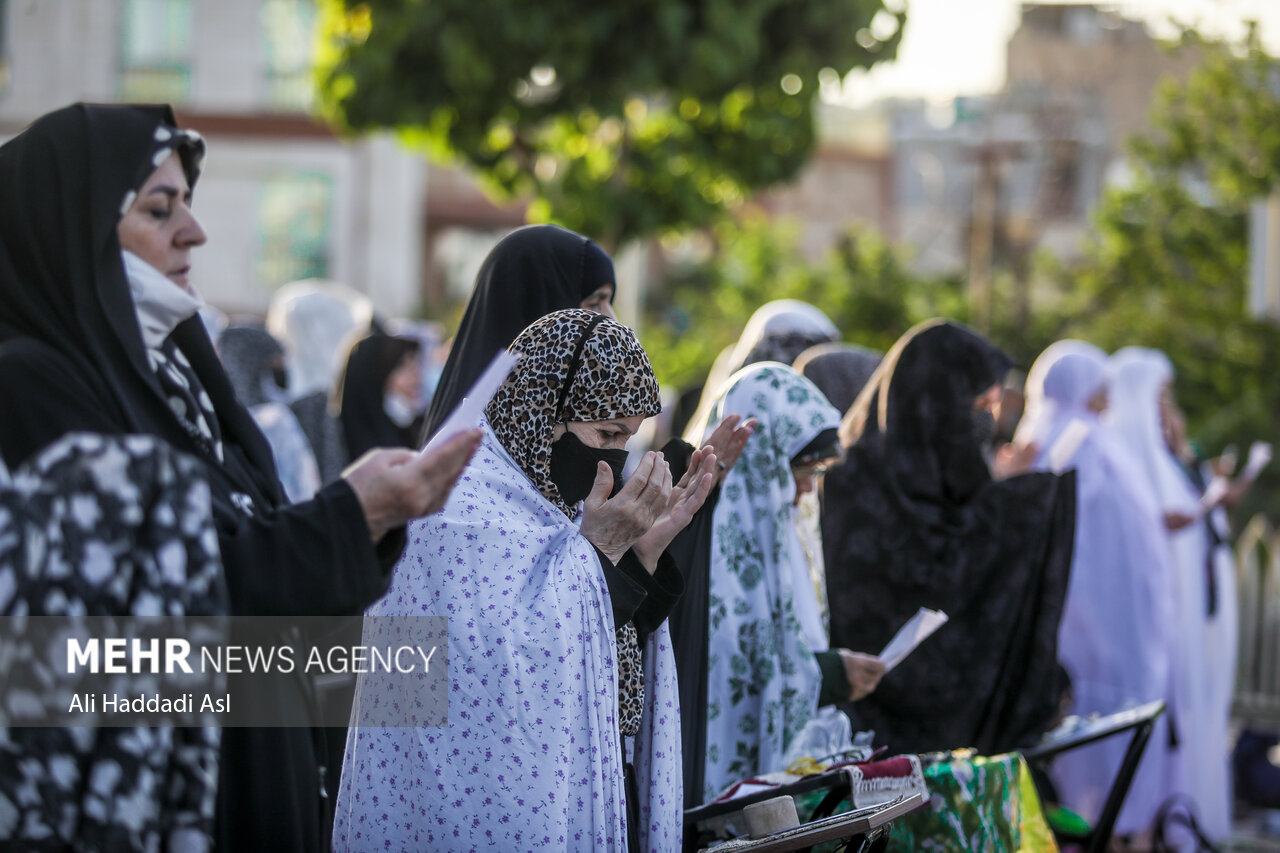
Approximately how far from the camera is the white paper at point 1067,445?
559 cm

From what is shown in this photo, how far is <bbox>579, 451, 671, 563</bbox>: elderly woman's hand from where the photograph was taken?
2385 mm

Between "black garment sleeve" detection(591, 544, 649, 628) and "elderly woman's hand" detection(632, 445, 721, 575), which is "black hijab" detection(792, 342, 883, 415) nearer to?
"elderly woman's hand" detection(632, 445, 721, 575)

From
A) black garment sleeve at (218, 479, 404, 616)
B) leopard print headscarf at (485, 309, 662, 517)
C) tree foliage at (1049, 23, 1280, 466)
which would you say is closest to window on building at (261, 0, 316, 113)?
tree foliage at (1049, 23, 1280, 466)

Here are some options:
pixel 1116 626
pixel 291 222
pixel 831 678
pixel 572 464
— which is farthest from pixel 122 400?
pixel 291 222

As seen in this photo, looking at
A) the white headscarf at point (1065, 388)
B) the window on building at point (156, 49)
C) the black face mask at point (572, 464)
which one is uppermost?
the window on building at point (156, 49)

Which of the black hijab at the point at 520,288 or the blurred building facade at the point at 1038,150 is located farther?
the blurred building facade at the point at 1038,150

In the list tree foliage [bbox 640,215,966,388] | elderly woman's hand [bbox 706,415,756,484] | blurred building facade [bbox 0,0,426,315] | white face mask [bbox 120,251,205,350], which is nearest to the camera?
white face mask [bbox 120,251,205,350]

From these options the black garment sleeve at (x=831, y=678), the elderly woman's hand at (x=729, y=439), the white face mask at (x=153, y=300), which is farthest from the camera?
the black garment sleeve at (x=831, y=678)

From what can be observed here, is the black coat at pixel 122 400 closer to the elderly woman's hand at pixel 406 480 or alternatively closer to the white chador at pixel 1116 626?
the elderly woman's hand at pixel 406 480

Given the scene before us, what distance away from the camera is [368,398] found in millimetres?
5930

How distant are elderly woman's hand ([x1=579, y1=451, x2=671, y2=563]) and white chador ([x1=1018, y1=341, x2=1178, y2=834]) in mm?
3217

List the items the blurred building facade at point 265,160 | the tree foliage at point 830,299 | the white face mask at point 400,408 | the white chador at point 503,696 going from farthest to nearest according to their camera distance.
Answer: the blurred building facade at point 265,160 → the tree foliage at point 830,299 → the white face mask at point 400,408 → the white chador at point 503,696

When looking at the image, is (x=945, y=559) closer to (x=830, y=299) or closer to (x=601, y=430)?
(x=601, y=430)

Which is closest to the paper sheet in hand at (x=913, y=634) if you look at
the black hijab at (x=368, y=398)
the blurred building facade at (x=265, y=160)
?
the black hijab at (x=368, y=398)
